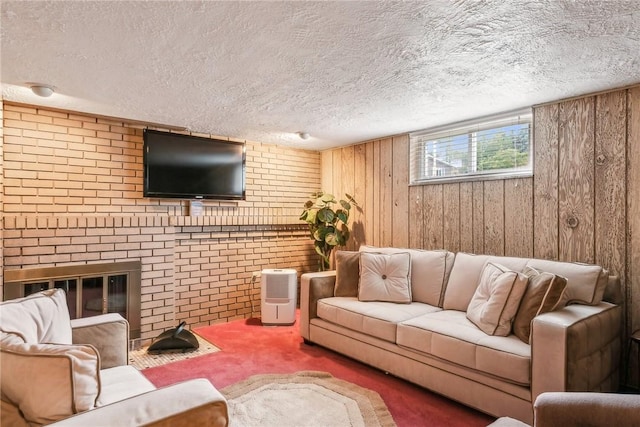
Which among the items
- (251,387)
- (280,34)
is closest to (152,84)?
(280,34)

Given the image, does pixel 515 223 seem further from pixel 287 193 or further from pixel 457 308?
pixel 287 193

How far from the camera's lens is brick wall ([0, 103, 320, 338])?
121 inches

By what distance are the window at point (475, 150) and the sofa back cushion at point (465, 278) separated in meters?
0.81

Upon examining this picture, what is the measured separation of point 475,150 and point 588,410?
2.67 meters

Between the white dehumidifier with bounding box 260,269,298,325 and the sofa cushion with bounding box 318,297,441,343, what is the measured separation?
0.81 metres

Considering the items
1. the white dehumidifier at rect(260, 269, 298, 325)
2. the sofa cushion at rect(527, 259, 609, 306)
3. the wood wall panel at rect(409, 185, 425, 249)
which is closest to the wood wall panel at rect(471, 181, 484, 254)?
the wood wall panel at rect(409, 185, 425, 249)

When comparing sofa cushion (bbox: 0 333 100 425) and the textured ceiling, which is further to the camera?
the textured ceiling

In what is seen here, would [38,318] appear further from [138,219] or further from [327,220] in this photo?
[327,220]

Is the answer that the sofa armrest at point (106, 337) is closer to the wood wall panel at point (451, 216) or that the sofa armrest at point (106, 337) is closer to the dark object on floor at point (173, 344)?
the dark object on floor at point (173, 344)

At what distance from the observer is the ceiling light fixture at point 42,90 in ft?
8.50

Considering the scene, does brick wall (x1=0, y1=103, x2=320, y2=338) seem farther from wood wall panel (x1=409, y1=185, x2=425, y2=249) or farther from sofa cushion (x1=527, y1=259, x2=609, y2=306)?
sofa cushion (x1=527, y1=259, x2=609, y2=306)

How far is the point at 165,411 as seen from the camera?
3.45ft

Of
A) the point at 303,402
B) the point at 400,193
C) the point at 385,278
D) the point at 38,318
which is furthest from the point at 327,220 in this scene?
the point at 38,318

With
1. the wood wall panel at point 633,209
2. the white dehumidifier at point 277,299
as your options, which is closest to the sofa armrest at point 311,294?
the white dehumidifier at point 277,299
